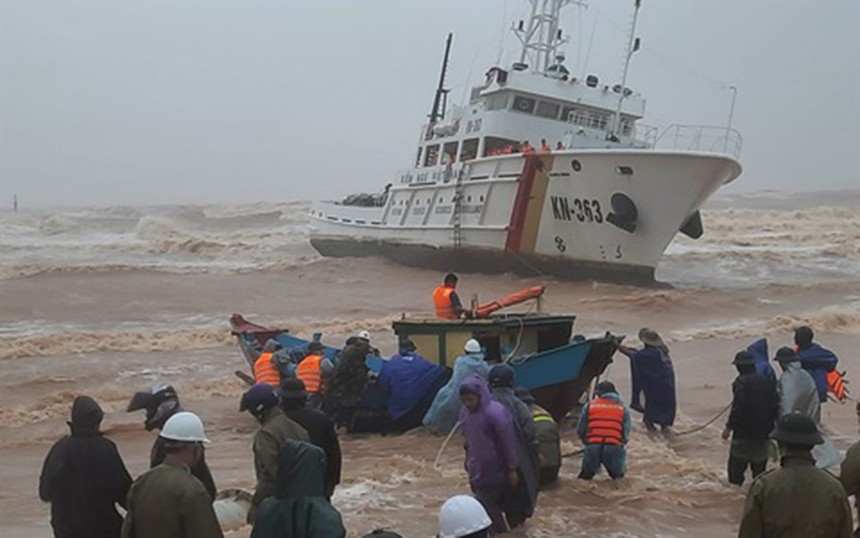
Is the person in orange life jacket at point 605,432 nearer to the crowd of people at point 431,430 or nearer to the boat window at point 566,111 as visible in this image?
the crowd of people at point 431,430

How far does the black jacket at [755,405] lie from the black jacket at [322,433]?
11.0ft

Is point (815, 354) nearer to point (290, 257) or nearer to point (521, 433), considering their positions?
point (521, 433)

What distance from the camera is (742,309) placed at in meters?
22.0

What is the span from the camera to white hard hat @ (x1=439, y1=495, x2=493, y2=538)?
306 centimetres

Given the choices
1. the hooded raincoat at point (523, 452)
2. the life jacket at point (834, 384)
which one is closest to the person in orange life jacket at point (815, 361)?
the life jacket at point (834, 384)

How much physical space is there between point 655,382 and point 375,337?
10.2 m

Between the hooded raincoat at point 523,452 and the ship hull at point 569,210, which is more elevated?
the ship hull at point 569,210

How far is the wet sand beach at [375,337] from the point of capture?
22.8 feet

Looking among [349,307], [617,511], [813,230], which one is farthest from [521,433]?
[813,230]

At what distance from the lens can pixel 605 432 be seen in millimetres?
6984

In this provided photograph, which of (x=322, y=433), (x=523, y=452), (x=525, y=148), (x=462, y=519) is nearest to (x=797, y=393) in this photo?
(x=523, y=452)

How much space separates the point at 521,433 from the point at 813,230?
48.4 meters

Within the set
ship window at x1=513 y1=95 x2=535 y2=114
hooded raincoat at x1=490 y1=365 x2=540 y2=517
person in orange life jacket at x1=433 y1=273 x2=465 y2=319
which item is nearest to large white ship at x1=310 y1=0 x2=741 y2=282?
ship window at x1=513 y1=95 x2=535 y2=114

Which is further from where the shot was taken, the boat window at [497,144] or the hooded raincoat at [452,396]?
the boat window at [497,144]
